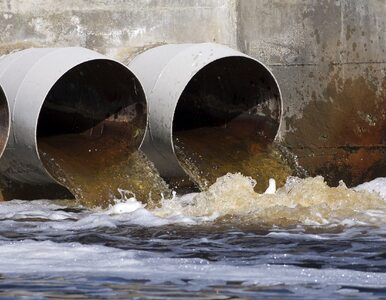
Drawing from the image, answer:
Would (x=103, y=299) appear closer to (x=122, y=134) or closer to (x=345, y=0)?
(x=122, y=134)

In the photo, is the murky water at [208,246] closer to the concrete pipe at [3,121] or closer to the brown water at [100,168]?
the brown water at [100,168]

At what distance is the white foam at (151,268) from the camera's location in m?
5.46

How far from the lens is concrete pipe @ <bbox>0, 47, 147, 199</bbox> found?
8672 mm

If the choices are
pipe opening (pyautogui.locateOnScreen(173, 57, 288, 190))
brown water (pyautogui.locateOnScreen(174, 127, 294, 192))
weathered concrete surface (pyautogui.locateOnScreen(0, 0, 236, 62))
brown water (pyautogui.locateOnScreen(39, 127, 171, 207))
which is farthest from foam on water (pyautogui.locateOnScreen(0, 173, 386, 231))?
weathered concrete surface (pyautogui.locateOnScreen(0, 0, 236, 62))

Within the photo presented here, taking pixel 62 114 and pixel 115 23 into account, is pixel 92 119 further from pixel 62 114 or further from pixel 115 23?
pixel 115 23

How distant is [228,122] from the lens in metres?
10.1

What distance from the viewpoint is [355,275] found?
557cm

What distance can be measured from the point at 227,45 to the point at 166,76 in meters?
1.04

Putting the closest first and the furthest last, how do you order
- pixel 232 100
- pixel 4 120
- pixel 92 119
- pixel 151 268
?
pixel 151 268 < pixel 4 120 < pixel 92 119 < pixel 232 100

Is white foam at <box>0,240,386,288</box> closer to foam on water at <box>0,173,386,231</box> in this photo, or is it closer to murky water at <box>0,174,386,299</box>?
murky water at <box>0,174,386,299</box>

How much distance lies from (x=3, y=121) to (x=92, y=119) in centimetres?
106

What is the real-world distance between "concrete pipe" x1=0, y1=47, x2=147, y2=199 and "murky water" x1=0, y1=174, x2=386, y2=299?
0.32 metres

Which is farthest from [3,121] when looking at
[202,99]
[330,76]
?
[330,76]

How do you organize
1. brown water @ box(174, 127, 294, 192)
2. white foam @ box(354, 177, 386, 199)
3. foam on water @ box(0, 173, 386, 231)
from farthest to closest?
white foam @ box(354, 177, 386, 199) < brown water @ box(174, 127, 294, 192) < foam on water @ box(0, 173, 386, 231)
